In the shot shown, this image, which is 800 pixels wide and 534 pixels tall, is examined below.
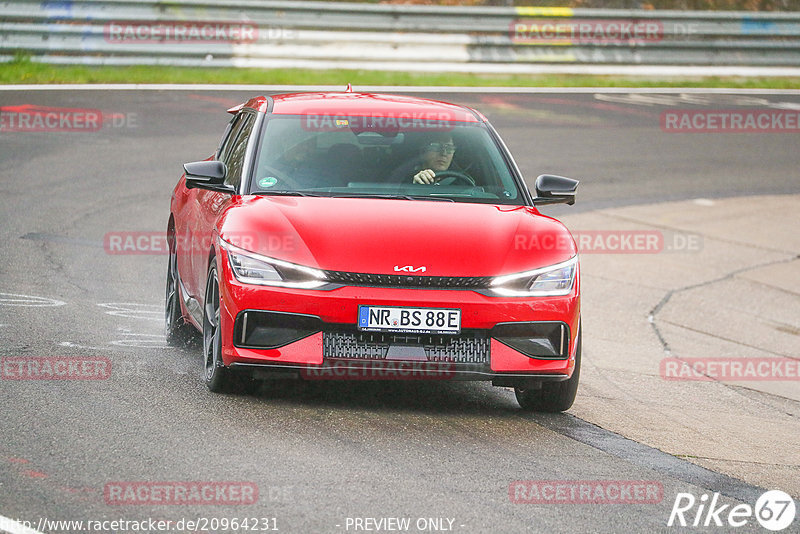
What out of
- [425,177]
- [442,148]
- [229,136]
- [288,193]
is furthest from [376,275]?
[229,136]

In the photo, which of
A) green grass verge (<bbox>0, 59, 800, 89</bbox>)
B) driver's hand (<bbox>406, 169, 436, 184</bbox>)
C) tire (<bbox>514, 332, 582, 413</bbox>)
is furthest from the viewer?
green grass verge (<bbox>0, 59, 800, 89</bbox>)

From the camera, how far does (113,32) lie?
2103cm

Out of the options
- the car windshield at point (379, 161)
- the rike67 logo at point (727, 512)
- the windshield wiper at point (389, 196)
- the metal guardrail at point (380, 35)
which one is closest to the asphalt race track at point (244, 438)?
the rike67 logo at point (727, 512)

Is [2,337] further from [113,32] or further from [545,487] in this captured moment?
[113,32]

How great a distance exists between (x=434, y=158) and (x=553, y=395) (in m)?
1.68

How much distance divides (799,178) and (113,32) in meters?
10.7

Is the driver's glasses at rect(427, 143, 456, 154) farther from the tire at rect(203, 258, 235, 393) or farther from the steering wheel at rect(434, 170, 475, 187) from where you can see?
the tire at rect(203, 258, 235, 393)

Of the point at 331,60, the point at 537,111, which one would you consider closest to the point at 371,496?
the point at 537,111

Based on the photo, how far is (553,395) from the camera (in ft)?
23.7

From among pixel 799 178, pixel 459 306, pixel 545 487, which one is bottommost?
pixel 799 178

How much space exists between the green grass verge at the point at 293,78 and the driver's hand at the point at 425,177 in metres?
13.7

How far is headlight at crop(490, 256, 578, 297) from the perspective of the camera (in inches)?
265

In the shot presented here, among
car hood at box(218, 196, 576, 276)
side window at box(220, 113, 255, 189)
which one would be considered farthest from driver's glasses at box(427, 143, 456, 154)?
side window at box(220, 113, 255, 189)

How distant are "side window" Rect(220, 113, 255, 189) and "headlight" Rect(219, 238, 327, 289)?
3.31 ft
